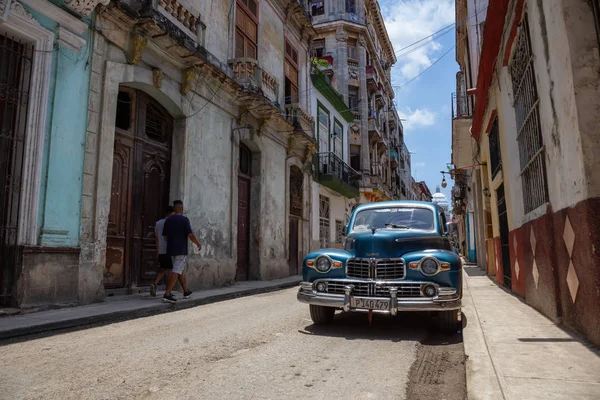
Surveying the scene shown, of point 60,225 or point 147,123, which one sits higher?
point 147,123

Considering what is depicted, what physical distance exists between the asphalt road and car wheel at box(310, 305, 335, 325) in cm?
13

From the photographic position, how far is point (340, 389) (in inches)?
120

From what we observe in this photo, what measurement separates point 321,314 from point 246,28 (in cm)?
1093

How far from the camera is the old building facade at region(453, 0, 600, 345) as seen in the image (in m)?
3.65

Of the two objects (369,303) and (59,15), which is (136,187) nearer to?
(59,15)

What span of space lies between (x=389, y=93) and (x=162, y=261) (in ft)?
113

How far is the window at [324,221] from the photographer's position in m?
20.1

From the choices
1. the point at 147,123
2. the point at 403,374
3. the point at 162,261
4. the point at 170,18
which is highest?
the point at 170,18

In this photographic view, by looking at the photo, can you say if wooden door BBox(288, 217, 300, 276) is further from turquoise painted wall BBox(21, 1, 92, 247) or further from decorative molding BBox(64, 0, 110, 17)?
decorative molding BBox(64, 0, 110, 17)

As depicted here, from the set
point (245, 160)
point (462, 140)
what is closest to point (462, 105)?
point (462, 140)

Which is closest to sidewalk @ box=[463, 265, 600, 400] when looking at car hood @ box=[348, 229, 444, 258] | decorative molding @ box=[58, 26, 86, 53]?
car hood @ box=[348, 229, 444, 258]

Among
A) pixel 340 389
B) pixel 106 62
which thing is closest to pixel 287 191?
pixel 106 62

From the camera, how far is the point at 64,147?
681 cm

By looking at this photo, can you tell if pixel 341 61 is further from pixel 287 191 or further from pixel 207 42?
pixel 207 42
